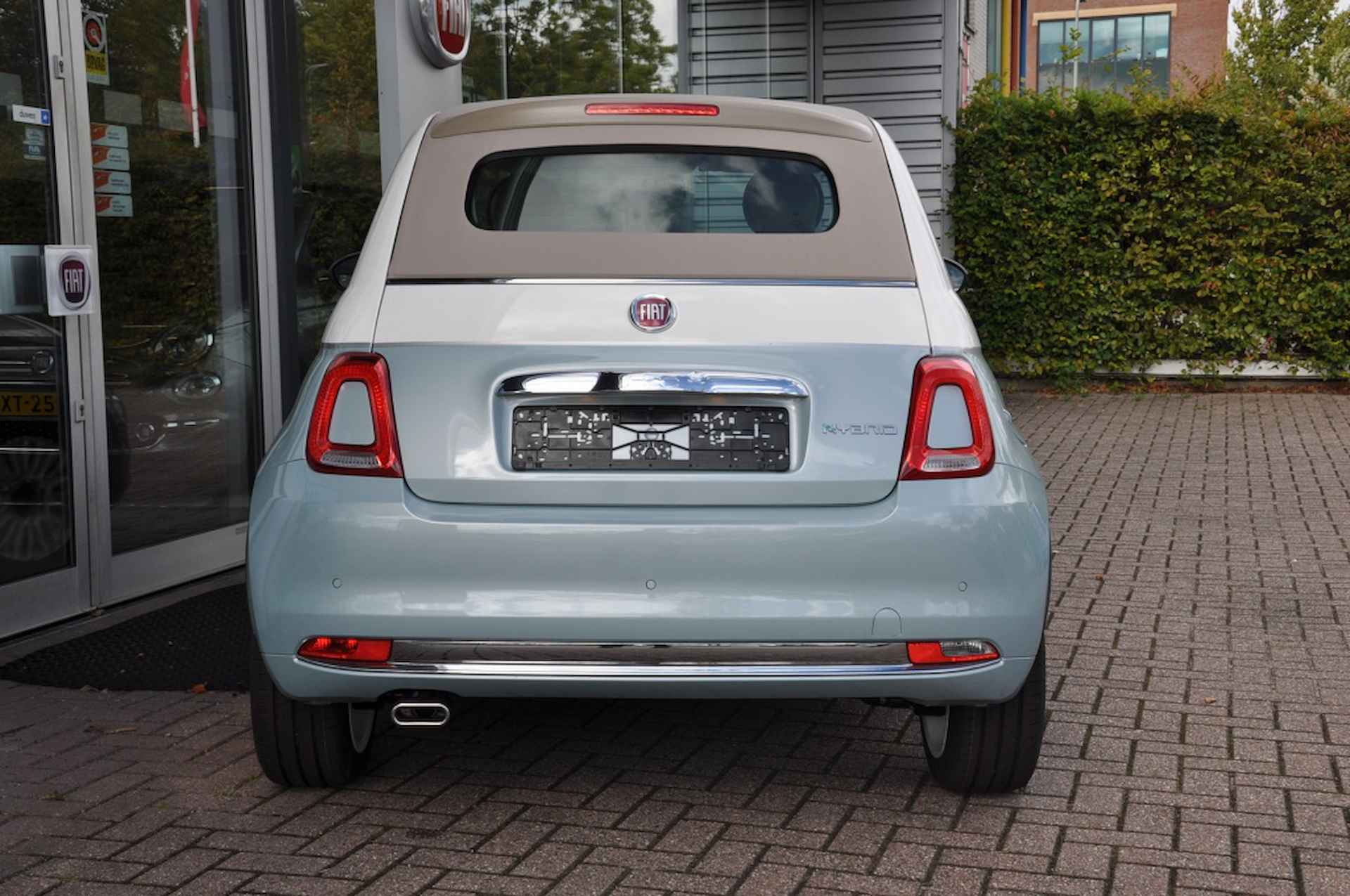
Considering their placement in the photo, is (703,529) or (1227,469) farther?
(1227,469)

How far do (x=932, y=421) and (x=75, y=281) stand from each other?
12.8 feet

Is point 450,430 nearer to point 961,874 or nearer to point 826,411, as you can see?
point 826,411

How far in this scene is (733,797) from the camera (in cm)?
420

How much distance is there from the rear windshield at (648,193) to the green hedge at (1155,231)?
11.7 m

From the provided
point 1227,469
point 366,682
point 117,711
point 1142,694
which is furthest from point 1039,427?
point 366,682

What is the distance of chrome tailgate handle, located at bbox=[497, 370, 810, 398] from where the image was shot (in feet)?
11.9

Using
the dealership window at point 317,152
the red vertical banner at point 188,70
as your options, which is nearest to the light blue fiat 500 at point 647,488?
the red vertical banner at point 188,70

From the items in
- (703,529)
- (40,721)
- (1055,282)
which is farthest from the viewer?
(1055,282)

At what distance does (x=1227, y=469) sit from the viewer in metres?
10.6

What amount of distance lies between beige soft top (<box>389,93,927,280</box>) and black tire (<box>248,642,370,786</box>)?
106cm

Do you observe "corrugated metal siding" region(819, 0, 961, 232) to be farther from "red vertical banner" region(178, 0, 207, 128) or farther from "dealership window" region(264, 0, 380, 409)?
"red vertical banner" region(178, 0, 207, 128)

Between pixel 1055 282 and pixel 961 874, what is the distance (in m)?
12.3

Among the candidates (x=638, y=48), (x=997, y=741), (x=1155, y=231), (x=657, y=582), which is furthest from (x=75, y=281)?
(x=1155, y=231)

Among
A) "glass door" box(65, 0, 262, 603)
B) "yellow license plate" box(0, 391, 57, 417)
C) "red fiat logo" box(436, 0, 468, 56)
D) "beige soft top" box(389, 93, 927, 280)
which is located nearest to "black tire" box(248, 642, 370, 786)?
"beige soft top" box(389, 93, 927, 280)
